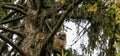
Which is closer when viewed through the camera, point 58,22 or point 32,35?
point 58,22

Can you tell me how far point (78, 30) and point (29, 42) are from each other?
60.6 inches

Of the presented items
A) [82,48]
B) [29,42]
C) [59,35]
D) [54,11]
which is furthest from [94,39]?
[59,35]

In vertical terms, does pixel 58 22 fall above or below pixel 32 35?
above

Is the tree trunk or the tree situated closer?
the tree

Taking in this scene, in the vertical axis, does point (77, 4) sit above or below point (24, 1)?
above

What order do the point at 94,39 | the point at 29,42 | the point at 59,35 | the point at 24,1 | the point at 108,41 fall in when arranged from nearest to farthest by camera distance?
the point at 108,41, the point at 94,39, the point at 29,42, the point at 24,1, the point at 59,35

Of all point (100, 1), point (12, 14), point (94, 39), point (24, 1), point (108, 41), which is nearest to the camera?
point (100, 1)

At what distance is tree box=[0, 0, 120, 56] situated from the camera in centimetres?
477

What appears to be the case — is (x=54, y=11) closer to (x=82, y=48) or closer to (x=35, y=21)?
(x=82, y=48)

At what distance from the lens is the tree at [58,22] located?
4.77 metres

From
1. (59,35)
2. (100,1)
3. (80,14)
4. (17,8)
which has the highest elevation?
(100,1)

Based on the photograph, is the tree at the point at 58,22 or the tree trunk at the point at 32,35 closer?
the tree at the point at 58,22

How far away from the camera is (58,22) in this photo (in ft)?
16.8

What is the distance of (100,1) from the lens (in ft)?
14.7
